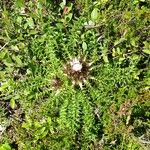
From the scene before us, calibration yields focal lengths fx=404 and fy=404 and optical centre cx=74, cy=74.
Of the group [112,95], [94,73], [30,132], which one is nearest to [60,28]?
[94,73]

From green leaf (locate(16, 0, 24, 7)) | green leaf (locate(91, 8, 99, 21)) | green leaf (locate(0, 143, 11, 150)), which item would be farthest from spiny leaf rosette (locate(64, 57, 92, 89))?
green leaf (locate(0, 143, 11, 150))

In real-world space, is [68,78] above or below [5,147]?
above

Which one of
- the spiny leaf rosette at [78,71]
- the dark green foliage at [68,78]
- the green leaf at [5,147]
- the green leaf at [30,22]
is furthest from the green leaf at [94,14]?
the green leaf at [5,147]

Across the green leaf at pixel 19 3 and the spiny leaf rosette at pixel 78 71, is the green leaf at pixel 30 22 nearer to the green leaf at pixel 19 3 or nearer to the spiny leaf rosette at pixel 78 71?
the green leaf at pixel 19 3

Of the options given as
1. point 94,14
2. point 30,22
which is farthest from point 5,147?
point 94,14

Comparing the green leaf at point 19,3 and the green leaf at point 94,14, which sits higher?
the green leaf at point 19,3

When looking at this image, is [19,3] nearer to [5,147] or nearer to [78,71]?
[78,71]

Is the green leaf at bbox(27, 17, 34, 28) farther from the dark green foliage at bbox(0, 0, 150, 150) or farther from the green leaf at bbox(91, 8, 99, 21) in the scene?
the green leaf at bbox(91, 8, 99, 21)
